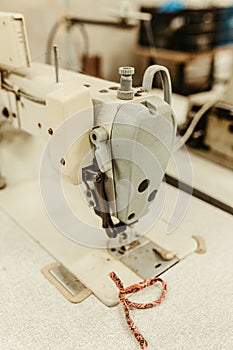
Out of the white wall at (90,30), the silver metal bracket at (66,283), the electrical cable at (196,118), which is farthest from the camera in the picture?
the white wall at (90,30)

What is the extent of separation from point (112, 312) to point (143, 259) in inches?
6.9

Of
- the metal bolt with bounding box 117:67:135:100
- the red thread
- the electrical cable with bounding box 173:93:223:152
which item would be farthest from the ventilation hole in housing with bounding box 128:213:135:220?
the electrical cable with bounding box 173:93:223:152

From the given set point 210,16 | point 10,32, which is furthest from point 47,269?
point 210,16

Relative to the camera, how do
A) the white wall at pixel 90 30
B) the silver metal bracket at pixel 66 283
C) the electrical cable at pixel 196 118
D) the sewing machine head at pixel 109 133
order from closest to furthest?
1. the sewing machine head at pixel 109 133
2. the silver metal bracket at pixel 66 283
3. the electrical cable at pixel 196 118
4. the white wall at pixel 90 30

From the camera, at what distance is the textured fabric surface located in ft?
2.27

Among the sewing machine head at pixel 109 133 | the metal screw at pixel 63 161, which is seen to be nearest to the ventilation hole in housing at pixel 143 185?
the sewing machine head at pixel 109 133

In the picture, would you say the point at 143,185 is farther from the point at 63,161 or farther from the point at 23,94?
the point at 23,94

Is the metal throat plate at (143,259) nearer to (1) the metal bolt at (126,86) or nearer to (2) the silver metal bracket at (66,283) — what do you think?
(2) the silver metal bracket at (66,283)

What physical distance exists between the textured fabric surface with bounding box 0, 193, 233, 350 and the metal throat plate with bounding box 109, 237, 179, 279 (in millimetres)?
24

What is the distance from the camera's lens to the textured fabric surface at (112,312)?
69 cm

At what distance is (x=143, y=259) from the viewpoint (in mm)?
896

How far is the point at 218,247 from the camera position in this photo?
0.96m

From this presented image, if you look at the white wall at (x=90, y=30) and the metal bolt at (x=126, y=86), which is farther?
the white wall at (x=90, y=30)

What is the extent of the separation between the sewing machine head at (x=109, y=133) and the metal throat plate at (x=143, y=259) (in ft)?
0.34
